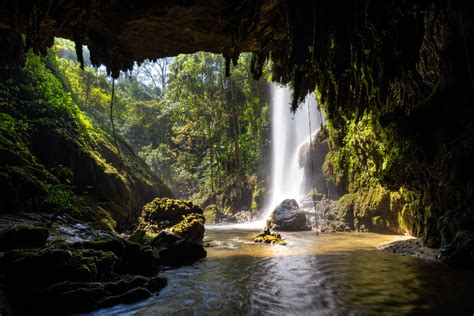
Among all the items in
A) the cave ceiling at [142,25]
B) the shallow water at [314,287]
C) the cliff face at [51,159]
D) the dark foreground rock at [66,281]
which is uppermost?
the cave ceiling at [142,25]

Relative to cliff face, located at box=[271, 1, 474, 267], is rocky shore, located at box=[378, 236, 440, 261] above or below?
below

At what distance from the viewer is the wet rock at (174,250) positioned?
29.9 ft

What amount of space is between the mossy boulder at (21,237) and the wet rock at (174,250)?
3348 mm

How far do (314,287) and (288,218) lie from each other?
11810mm

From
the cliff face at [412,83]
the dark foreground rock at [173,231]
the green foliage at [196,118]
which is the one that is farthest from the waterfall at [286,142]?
the cliff face at [412,83]

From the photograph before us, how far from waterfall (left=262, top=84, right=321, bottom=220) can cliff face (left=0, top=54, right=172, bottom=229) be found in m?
14.6

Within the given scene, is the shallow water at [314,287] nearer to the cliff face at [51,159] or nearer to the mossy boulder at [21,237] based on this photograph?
the mossy boulder at [21,237]

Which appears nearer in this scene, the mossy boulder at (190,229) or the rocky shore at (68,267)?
the rocky shore at (68,267)

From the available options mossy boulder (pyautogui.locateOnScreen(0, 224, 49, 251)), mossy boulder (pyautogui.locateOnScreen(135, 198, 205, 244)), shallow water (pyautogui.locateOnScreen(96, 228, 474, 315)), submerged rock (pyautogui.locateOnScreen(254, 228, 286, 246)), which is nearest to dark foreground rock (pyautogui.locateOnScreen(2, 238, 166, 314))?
shallow water (pyautogui.locateOnScreen(96, 228, 474, 315))

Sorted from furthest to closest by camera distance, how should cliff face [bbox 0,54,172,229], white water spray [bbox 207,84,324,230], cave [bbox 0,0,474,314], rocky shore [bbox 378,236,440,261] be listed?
white water spray [bbox 207,84,324,230] → cliff face [bbox 0,54,172,229] → rocky shore [bbox 378,236,440,261] → cave [bbox 0,0,474,314]

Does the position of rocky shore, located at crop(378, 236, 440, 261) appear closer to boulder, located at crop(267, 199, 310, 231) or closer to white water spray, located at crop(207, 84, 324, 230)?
boulder, located at crop(267, 199, 310, 231)

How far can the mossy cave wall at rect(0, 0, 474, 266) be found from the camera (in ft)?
21.8

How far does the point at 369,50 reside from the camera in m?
7.67

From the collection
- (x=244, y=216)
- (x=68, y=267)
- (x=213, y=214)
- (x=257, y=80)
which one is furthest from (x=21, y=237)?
(x=213, y=214)
